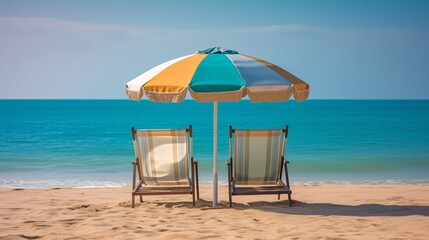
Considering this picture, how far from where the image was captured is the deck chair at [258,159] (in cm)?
668

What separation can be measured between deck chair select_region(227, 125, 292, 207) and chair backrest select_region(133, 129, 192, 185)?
549mm

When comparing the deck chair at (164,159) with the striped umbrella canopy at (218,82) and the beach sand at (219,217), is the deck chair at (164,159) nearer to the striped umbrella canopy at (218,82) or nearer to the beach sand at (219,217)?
the beach sand at (219,217)

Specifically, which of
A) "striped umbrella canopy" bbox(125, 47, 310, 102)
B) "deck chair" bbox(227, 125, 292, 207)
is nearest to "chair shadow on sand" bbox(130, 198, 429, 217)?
"deck chair" bbox(227, 125, 292, 207)

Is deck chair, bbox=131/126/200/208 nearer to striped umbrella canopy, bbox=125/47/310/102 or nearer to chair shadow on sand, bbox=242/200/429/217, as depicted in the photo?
striped umbrella canopy, bbox=125/47/310/102

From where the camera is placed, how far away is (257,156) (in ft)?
22.1

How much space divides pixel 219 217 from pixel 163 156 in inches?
39.7

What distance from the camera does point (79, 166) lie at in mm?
14305

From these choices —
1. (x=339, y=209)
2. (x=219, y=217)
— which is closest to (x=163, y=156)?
(x=219, y=217)

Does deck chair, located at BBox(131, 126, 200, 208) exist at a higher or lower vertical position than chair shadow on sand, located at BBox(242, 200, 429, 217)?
higher

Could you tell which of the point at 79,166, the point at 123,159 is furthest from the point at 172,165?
the point at 123,159

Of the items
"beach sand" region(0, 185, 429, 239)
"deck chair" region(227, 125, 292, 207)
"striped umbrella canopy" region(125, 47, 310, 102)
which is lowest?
"beach sand" region(0, 185, 429, 239)

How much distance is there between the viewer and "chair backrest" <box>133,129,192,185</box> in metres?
6.69

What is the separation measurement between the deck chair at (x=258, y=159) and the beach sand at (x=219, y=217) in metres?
0.28

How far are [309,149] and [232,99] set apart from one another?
1426cm
